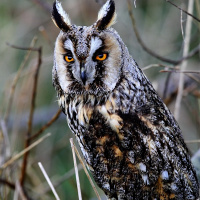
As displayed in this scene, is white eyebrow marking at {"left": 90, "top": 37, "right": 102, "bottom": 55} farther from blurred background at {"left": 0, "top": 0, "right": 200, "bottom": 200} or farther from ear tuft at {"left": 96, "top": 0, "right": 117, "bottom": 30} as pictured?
blurred background at {"left": 0, "top": 0, "right": 200, "bottom": 200}

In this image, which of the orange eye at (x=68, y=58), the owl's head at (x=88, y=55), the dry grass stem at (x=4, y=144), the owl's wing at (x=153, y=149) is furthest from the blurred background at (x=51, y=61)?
the orange eye at (x=68, y=58)

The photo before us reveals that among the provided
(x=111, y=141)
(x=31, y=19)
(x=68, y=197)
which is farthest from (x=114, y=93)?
(x=31, y=19)

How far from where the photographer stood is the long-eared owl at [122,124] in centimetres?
225

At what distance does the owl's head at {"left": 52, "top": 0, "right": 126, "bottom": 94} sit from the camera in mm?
2135

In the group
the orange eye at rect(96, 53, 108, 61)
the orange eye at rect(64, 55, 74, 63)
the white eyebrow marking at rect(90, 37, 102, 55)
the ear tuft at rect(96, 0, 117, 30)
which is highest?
the ear tuft at rect(96, 0, 117, 30)

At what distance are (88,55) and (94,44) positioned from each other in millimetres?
68

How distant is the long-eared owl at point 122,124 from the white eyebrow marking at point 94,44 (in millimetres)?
36

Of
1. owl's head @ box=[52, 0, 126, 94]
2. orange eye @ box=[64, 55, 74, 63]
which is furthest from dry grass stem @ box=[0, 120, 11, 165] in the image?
orange eye @ box=[64, 55, 74, 63]

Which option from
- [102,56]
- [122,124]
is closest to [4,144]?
[122,124]

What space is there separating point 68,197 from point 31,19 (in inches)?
70.3

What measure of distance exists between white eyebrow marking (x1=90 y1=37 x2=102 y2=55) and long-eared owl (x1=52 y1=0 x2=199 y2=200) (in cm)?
4

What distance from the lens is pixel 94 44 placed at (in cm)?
214

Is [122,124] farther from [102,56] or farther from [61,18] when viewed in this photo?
[61,18]

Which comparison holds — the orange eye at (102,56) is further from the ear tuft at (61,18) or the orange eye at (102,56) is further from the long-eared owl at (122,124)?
the ear tuft at (61,18)
